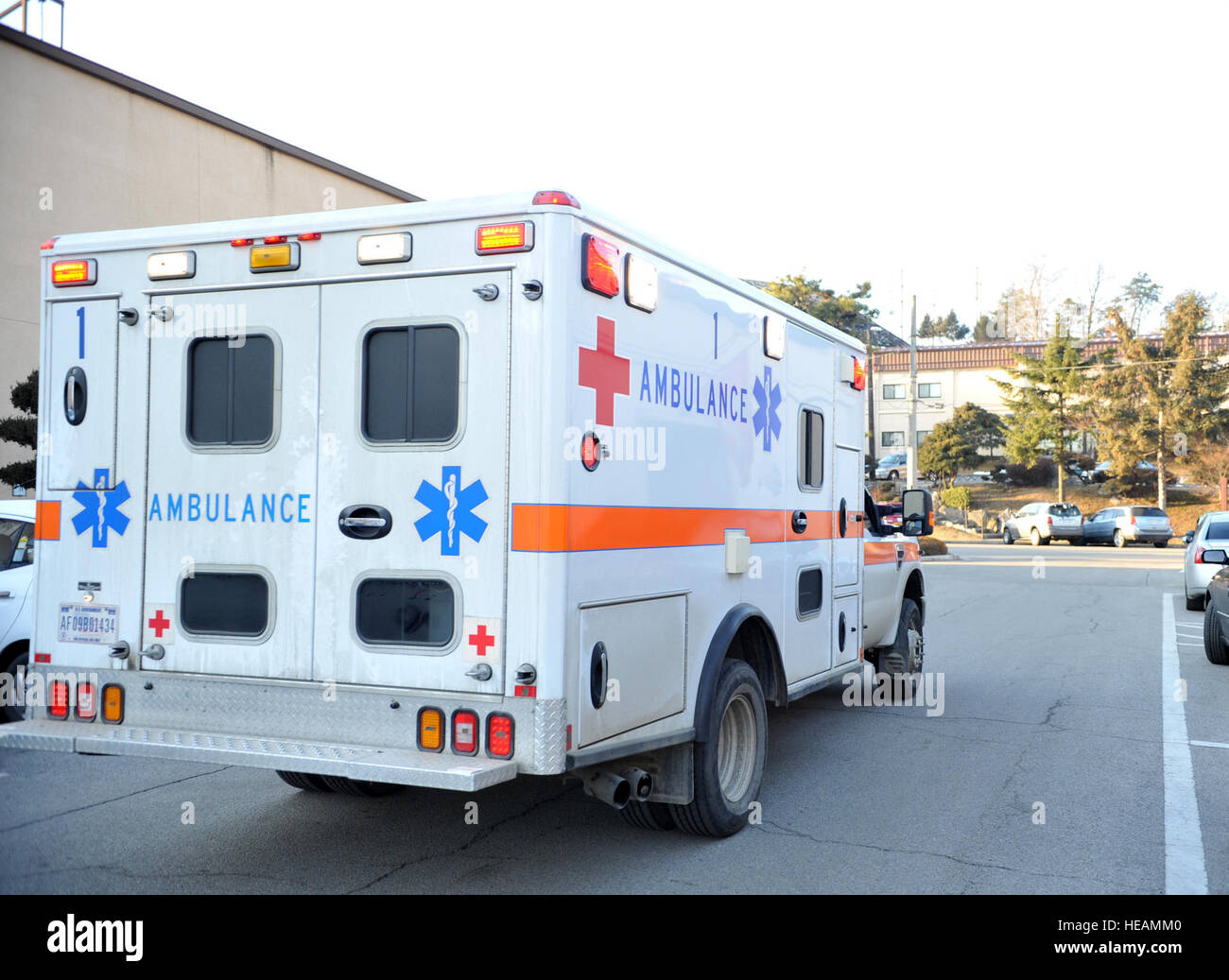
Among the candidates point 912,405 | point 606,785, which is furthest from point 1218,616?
point 912,405

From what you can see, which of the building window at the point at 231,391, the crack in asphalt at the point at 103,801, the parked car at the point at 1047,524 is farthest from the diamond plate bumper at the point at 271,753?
the parked car at the point at 1047,524

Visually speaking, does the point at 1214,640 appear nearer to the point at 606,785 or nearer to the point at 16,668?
the point at 606,785

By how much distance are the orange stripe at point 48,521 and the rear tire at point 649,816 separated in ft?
9.67

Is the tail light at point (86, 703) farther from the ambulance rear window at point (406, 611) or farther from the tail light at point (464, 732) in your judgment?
the tail light at point (464, 732)

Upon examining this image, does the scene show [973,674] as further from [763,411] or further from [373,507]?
[373,507]

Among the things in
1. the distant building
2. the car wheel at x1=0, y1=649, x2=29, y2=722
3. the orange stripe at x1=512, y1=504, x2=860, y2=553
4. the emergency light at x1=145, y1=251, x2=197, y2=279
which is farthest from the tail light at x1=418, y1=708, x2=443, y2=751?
the distant building

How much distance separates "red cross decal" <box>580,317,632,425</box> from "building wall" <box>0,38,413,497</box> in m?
17.6

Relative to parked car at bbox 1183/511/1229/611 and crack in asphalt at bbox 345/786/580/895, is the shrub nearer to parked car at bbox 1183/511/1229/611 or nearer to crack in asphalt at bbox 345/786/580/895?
parked car at bbox 1183/511/1229/611

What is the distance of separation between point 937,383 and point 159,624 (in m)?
63.4

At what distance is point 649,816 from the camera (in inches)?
221

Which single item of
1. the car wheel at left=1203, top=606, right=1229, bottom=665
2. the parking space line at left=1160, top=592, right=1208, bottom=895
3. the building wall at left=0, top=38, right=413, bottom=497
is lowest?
the parking space line at left=1160, top=592, right=1208, bottom=895

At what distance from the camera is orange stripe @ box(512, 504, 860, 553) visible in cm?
445

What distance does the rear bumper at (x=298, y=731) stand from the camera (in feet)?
14.5

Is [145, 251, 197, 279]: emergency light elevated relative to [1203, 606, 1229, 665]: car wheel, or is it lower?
elevated
